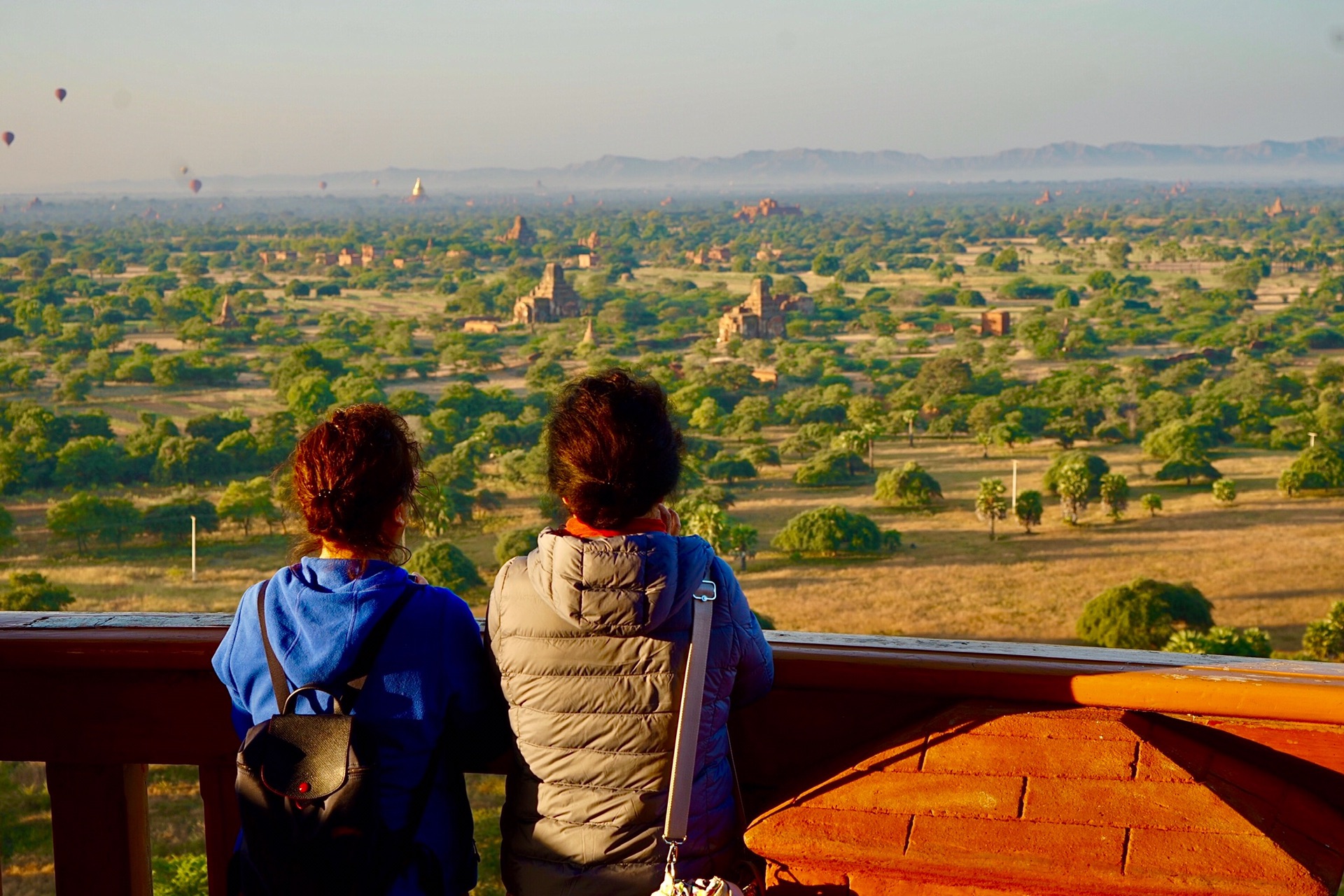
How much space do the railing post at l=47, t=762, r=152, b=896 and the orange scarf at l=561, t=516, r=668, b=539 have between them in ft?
1.39

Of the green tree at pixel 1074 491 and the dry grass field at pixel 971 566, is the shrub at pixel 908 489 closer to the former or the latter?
the dry grass field at pixel 971 566

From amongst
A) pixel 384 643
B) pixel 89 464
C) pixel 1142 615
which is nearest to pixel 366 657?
pixel 384 643

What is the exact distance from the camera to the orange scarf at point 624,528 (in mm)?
1059

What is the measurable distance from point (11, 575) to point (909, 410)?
1863 cm

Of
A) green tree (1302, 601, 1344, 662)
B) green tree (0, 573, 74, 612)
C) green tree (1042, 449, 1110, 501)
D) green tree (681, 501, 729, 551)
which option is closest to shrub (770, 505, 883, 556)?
green tree (681, 501, 729, 551)

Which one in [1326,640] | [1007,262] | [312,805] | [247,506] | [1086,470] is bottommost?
[247,506]

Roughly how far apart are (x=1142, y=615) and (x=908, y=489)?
735cm

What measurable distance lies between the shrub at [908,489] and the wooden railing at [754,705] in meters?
20.5

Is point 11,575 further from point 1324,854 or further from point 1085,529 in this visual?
→ point 1324,854

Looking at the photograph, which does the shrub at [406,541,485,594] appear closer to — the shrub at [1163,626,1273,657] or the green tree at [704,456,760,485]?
the green tree at [704,456,760,485]

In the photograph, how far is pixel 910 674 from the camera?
983 millimetres

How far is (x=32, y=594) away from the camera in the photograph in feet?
55.5

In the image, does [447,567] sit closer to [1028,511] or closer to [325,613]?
[1028,511]

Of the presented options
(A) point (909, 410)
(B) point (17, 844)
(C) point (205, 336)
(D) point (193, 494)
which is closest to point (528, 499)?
(D) point (193, 494)
